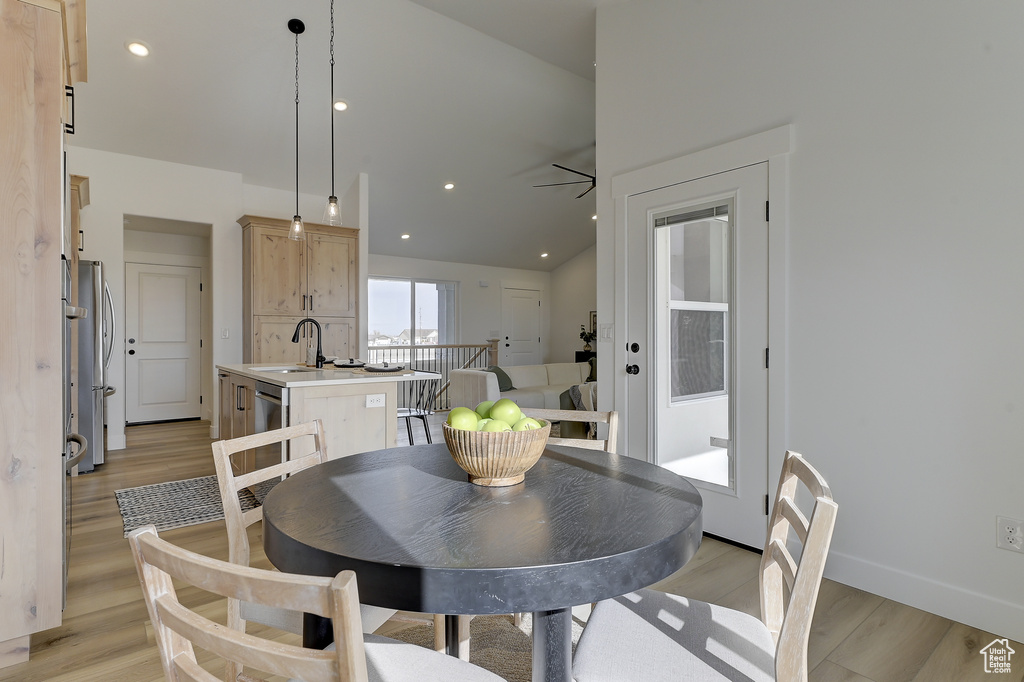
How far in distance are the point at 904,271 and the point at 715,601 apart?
1.54 meters

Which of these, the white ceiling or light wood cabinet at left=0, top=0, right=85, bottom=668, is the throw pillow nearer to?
the white ceiling

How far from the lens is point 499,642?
6.12ft

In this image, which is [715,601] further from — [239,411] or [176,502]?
[176,502]

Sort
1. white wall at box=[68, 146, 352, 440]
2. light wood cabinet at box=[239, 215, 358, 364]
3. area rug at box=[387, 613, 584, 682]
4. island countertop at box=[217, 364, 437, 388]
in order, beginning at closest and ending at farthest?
1. area rug at box=[387, 613, 584, 682]
2. island countertop at box=[217, 364, 437, 388]
3. white wall at box=[68, 146, 352, 440]
4. light wood cabinet at box=[239, 215, 358, 364]

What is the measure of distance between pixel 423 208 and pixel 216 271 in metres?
2.84

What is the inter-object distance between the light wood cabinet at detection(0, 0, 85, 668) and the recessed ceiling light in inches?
102

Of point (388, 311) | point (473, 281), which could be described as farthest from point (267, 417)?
point (473, 281)

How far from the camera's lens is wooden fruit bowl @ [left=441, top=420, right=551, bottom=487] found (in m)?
1.08

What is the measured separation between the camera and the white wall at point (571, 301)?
410 inches

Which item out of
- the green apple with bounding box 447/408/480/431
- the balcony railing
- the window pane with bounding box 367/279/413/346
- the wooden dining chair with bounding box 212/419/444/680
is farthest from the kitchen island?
the window pane with bounding box 367/279/413/346

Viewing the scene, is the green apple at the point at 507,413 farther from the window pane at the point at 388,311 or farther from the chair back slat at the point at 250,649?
the window pane at the point at 388,311

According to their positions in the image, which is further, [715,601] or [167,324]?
[167,324]

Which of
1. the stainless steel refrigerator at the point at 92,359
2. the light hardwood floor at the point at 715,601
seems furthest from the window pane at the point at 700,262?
the stainless steel refrigerator at the point at 92,359

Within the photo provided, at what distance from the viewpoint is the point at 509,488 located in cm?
115
